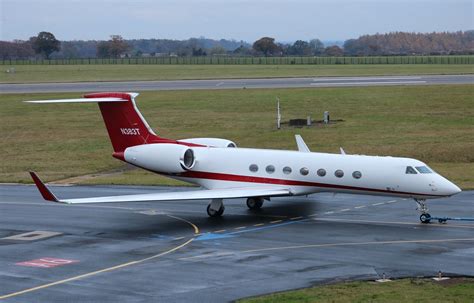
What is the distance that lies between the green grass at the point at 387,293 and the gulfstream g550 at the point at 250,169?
28.2 ft

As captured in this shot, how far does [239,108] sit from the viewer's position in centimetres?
7294

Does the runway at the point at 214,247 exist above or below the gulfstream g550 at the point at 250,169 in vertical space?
below

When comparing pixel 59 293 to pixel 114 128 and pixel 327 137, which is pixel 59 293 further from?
pixel 327 137

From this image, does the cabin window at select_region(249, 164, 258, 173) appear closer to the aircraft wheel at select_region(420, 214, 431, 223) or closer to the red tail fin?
the red tail fin

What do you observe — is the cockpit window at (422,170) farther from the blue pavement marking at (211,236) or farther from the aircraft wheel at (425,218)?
the blue pavement marking at (211,236)

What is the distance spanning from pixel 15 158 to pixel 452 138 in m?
26.9

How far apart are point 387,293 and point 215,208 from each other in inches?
485

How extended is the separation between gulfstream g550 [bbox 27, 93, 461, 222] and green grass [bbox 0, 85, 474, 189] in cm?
743

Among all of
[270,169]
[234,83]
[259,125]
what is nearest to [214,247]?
[270,169]

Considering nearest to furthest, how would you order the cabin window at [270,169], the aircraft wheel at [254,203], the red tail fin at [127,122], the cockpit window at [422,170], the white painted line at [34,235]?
the white painted line at [34,235] < the cockpit window at [422,170] < the cabin window at [270,169] < the aircraft wheel at [254,203] < the red tail fin at [127,122]

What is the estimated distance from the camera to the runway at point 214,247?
2189cm

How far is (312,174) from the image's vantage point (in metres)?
31.4

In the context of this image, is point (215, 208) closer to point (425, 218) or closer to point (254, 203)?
point (254, 203)

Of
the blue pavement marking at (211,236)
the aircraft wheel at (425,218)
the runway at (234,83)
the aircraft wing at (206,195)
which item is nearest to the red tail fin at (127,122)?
the aircraft wing at (206,195)
